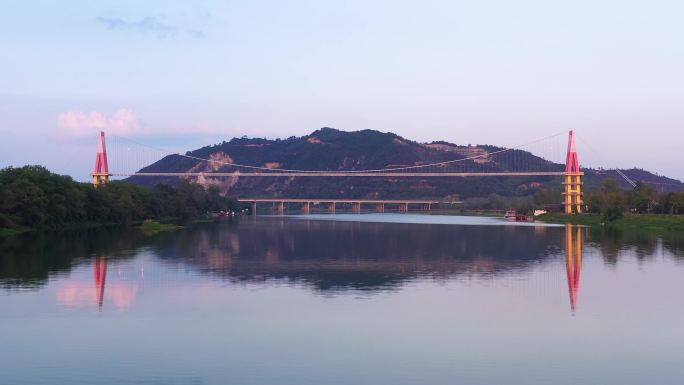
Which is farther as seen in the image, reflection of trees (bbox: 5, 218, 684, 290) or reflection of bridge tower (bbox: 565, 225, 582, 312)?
reflection of trees (bbox: 5, 218, 684, 290)

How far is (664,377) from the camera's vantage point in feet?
34.1

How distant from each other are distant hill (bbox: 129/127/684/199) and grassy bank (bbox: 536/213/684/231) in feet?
169

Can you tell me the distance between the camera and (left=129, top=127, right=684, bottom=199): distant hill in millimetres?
139875

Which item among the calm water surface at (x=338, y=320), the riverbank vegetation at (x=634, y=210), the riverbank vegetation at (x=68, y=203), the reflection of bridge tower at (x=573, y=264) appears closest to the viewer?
the calm water surface at (x=338, y=320)

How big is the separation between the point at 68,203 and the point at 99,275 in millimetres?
29298

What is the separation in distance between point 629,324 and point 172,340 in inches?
332

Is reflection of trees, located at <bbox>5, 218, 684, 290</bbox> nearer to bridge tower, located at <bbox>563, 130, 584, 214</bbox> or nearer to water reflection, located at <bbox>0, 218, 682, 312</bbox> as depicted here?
water reflection, located at <bbox>0, 218, 682, 312</bbox>

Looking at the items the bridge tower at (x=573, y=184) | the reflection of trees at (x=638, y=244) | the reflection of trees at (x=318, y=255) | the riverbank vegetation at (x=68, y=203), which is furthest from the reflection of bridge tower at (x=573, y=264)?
the bridge tower at (x=573, y=184)

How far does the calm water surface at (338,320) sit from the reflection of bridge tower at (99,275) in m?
0.06

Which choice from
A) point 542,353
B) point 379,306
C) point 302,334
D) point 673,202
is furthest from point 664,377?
point 673,202

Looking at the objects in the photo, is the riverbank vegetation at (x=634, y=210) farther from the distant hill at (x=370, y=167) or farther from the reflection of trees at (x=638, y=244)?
the distant hill at (x=370, y=167)

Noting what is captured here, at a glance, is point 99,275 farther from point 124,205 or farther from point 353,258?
point 124,205

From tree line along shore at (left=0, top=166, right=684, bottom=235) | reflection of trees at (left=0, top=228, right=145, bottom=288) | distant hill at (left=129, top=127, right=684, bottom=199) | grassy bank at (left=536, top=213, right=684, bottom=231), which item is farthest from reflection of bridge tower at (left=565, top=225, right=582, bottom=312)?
distant hill at (left=129, top=127, right=684, bottom=199)

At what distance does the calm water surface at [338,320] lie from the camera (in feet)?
34.6
